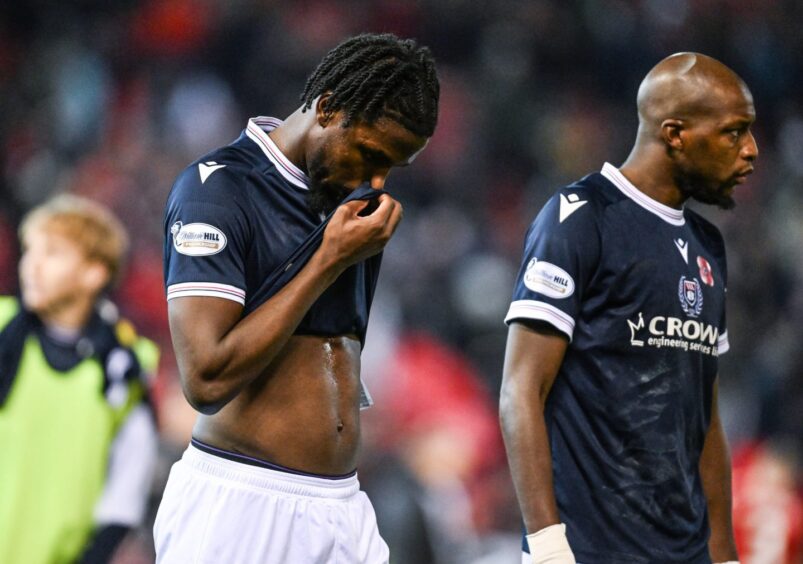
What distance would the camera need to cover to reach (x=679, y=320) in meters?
2.52

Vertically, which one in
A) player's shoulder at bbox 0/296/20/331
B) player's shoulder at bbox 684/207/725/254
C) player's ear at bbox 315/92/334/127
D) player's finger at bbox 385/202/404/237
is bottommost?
player's shoulder at bbox 0/296/20/331

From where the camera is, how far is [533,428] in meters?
2.38

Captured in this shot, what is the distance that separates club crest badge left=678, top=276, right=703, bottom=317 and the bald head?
1.25 ft

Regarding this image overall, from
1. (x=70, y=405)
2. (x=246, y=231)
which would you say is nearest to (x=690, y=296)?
(x=246, y=231)

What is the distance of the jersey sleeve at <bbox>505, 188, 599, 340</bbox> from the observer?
2.42 metres

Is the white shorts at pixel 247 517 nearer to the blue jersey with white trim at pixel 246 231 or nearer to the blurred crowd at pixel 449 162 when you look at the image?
the blue jersey with white trim at pixel 246 231

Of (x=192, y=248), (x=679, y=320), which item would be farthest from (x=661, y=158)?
(x=192, y=248)

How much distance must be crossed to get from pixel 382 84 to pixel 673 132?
0.85 metres

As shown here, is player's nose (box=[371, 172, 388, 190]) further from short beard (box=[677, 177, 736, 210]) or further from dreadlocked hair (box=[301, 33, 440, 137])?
short beard (box=[677, 177, 736, 210])

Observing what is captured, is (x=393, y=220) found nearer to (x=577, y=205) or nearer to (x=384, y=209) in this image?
(x=384, y=209)

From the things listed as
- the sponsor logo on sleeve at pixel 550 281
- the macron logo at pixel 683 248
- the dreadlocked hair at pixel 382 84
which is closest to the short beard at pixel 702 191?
the macron logo at pixel 683 248

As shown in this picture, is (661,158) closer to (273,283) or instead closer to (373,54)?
Answer: (373,54)

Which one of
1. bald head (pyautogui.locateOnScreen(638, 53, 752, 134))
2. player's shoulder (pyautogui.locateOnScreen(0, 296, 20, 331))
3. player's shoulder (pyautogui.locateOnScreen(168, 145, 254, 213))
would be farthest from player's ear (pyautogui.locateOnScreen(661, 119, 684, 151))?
player's shoulder (pyautogui.locateOnScreen(0, 296, 20, 331))

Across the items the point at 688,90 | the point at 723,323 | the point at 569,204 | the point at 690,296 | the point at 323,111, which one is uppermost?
the point at 688,90
